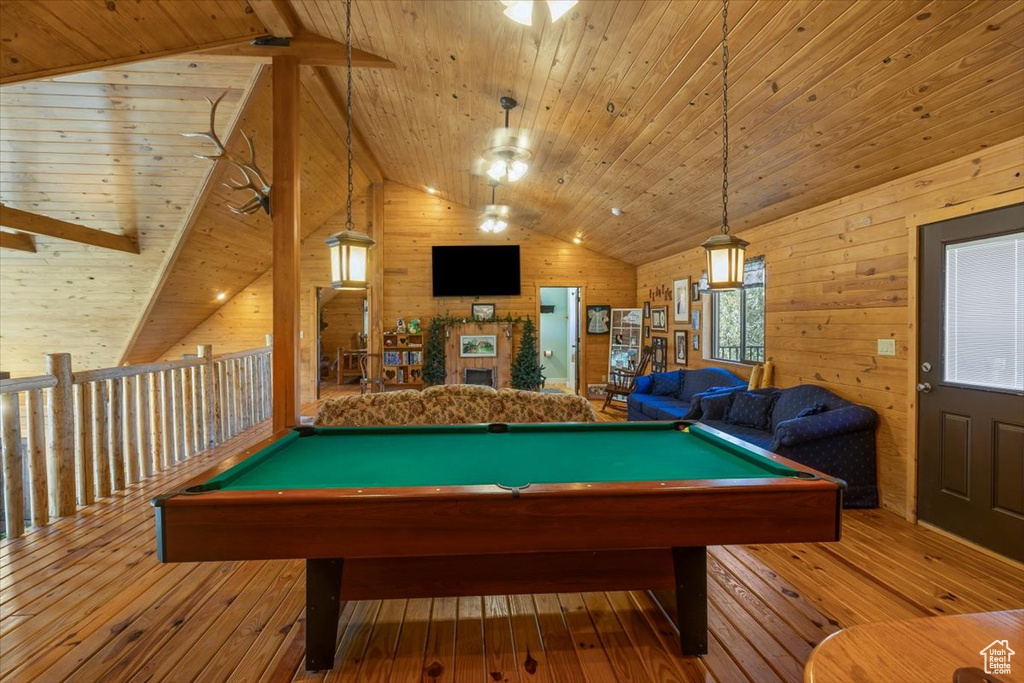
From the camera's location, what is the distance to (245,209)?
395 centimetres

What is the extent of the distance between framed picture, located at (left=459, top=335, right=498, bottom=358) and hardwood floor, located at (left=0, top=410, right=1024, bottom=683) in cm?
547

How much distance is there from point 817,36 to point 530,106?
6.77 feet

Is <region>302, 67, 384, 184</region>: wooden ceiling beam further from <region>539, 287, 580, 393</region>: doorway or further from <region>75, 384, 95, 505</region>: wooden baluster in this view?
<region>539, 287, 580, 393</region>: doorway

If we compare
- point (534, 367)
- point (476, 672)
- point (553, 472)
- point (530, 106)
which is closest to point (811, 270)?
point (530, 106)

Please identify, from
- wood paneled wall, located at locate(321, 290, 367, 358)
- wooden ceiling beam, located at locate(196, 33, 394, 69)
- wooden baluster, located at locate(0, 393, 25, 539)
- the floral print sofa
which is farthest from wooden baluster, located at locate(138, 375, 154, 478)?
wood paneled wall, located at locate(321, 290, 367, 358)

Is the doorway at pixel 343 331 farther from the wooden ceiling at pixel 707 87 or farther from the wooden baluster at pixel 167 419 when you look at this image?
the wooden baluster at pixel 167 419

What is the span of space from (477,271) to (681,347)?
3.62 m

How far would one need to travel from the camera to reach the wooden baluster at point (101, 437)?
328 cm

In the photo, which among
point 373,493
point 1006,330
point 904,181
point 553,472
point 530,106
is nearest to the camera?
point 373,493

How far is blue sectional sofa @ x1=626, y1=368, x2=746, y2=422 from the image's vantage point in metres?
4.93

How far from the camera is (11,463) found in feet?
8.89

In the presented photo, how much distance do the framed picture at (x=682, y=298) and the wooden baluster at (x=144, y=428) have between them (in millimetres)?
6017

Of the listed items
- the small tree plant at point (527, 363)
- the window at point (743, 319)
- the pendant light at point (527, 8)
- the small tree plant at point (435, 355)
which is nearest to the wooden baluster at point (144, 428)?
the pendant light at point (527, 8)

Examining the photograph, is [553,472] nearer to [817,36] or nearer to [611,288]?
[817,36]
